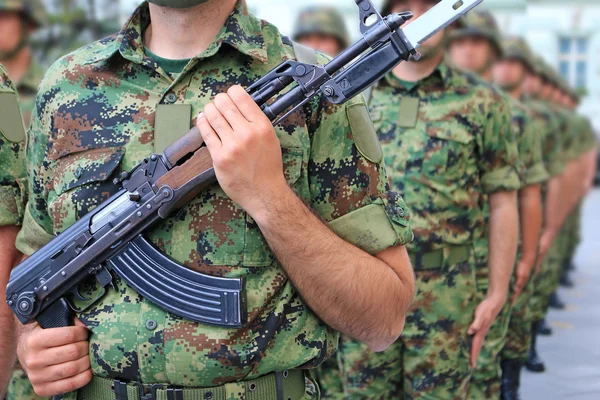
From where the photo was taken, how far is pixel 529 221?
526cm

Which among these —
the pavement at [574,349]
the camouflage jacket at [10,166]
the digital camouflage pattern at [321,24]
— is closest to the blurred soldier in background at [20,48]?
the digital camouflage pattern at [321,24]

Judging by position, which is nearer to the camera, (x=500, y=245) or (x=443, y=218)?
(x=443, y=218)

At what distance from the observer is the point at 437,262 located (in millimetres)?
3824

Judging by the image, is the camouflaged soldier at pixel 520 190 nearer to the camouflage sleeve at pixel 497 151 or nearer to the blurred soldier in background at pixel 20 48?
the camouflage sleeve at pixel 497 151

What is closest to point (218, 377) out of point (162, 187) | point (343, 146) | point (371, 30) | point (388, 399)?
point (162, 187)

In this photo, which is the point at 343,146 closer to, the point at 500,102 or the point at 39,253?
the point at 39,253

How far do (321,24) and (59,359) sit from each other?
4760 millimetres

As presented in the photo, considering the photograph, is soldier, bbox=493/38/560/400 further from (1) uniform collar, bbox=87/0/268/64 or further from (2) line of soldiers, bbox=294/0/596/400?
(1) uniform collar, bbox=87/0/268/64

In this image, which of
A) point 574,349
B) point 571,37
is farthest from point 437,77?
point 571,37

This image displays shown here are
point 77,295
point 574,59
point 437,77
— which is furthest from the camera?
point 574,59

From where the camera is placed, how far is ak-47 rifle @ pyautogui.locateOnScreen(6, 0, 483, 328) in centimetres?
182

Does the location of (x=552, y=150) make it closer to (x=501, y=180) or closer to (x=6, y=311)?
(x=501, y=180)

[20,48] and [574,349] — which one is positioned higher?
[20,48]

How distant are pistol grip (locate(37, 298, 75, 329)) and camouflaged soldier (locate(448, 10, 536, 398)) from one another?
2500 millimetres
